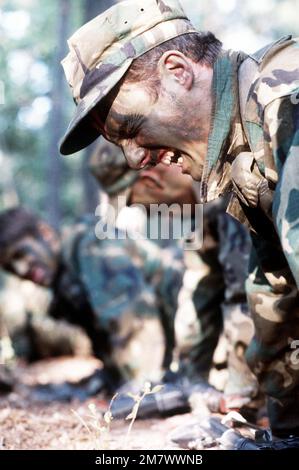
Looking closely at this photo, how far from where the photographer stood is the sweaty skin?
9.16 ft

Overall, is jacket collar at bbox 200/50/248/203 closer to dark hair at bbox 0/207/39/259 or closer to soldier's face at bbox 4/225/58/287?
soldier's face at bbox 4/225/58/287

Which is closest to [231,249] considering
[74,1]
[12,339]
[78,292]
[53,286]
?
[78,292]

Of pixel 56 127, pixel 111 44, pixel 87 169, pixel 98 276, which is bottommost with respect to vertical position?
pixel 98 276

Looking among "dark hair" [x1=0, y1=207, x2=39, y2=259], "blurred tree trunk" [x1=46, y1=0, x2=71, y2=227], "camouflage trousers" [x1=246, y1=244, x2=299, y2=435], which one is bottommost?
"camouflage trousers" [x1=246, y1=244, x2=299, y2=435]

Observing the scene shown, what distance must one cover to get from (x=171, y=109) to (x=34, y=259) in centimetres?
483

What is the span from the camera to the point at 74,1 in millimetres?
19859

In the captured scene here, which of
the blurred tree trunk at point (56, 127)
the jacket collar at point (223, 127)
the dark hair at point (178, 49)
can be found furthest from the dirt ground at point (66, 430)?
the blurred tree trunk at point (56, 127)

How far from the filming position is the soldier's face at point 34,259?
24.2ft

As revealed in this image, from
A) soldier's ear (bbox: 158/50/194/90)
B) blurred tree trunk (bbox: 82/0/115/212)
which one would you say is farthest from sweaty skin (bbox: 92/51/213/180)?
blurred tree trunk (bbox: 82/0/115/212)

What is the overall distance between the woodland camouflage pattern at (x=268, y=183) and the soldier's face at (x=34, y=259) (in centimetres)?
398

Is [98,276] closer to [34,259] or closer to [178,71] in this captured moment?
[34,259]

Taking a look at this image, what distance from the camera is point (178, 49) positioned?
2.82 m

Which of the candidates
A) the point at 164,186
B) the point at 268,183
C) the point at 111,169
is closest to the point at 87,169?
the point at 111,169

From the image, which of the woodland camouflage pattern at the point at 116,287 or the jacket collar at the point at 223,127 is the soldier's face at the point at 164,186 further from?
the jacket collar at the point at 223,127
